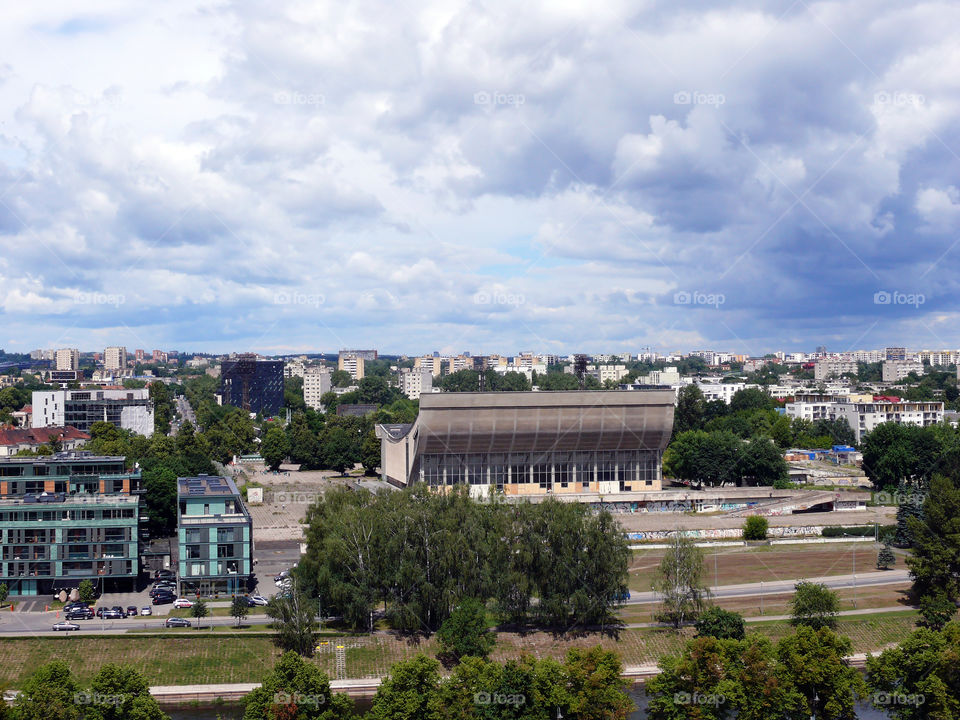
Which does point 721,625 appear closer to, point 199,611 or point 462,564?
point 462,564

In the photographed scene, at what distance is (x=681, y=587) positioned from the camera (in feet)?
135

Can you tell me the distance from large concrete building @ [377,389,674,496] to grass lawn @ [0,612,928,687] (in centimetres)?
2863

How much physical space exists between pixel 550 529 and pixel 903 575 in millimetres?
19991

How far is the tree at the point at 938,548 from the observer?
139ft

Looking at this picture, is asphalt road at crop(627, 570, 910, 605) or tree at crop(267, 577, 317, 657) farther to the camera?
asphalt road at crop(627, 570, 910, 605)

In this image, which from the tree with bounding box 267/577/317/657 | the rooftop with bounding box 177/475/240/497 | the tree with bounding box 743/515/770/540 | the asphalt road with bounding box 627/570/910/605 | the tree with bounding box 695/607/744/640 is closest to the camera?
the tree with bounding box 267/577/317/657

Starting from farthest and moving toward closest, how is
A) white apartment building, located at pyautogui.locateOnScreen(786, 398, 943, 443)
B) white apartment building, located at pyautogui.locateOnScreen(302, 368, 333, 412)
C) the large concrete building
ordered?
white apartment building, located at pyautogui.locateOnScreen(302, 368, 333, 412) → white apartment building, located at pyautogui.locateOnScreen(786, 398, 943, 443) → the large concrete building

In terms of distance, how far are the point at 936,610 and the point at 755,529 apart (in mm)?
19267

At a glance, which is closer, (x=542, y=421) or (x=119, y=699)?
(x=119, y=699)

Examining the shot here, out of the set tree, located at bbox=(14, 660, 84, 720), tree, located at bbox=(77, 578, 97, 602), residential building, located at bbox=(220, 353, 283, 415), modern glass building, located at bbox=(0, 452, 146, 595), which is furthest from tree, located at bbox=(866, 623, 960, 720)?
residential building, located at bbox=(220, 353, 283, 415)

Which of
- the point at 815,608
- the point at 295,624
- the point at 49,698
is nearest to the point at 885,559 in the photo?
the point at 815,608

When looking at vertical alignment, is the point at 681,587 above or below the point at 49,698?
above

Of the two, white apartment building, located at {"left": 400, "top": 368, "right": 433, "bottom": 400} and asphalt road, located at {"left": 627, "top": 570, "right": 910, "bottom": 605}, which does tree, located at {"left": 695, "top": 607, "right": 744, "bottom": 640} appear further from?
white apartment building, located at {"left": 400, "top": 368, "right": 433, "bottom": 400}

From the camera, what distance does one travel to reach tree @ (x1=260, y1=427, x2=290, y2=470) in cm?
9075
